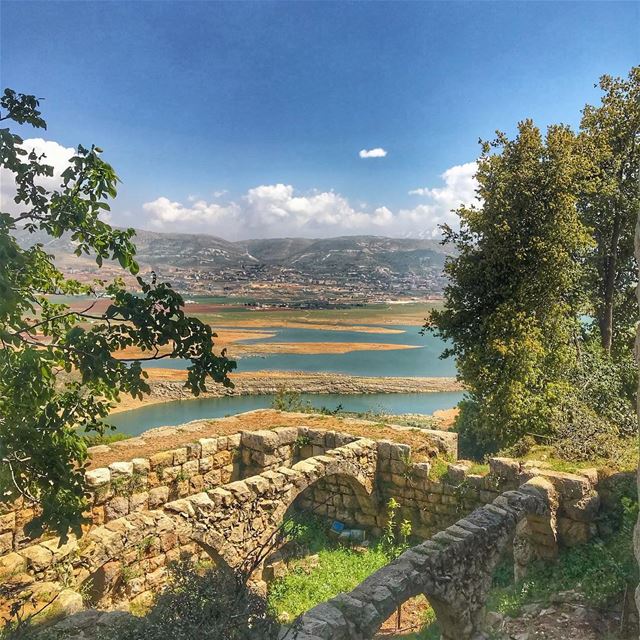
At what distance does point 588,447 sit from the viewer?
926cm

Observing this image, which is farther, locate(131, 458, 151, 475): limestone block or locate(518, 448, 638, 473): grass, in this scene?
locate(131, 458, 151, 475): limestone block

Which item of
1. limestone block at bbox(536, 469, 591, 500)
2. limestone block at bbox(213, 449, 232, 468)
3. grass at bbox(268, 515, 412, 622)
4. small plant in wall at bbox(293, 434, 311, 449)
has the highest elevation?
limestone block at bbox(536, 469, 591, 500)

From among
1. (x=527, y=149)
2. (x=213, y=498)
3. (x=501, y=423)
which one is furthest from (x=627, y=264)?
(x=213, y=498)

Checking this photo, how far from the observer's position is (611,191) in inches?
536

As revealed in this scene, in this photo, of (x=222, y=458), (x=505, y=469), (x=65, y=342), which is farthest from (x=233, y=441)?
(x=65, y=342)

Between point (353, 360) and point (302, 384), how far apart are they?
12905 millimetres

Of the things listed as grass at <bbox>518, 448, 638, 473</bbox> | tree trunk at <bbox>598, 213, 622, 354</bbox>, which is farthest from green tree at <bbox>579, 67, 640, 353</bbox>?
grass at <bbox>518, 448, 638, 473</bbox>

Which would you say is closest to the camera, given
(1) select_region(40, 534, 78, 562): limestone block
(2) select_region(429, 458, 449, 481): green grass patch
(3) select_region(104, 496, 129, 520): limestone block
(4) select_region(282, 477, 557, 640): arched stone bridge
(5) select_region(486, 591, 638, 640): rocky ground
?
(4) select_region(282, 477, 557, 640): arched stone bridge

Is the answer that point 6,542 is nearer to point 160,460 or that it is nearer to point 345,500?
point 160,460

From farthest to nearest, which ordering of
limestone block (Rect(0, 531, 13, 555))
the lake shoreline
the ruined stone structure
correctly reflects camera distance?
the lake shoreline → limestone block (Rect(0, 531, 13, 555)) → the ruined stone structure

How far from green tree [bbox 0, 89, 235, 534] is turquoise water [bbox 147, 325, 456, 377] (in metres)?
31.7

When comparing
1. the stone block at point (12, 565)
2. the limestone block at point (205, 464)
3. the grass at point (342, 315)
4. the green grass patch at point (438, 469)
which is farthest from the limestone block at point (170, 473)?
the grass at point (342, 315)

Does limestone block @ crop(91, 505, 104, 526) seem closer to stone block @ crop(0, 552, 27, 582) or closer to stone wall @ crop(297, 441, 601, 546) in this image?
stone block @ crop(0, 552, 27, 582)

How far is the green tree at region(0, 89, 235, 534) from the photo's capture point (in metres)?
3.52
